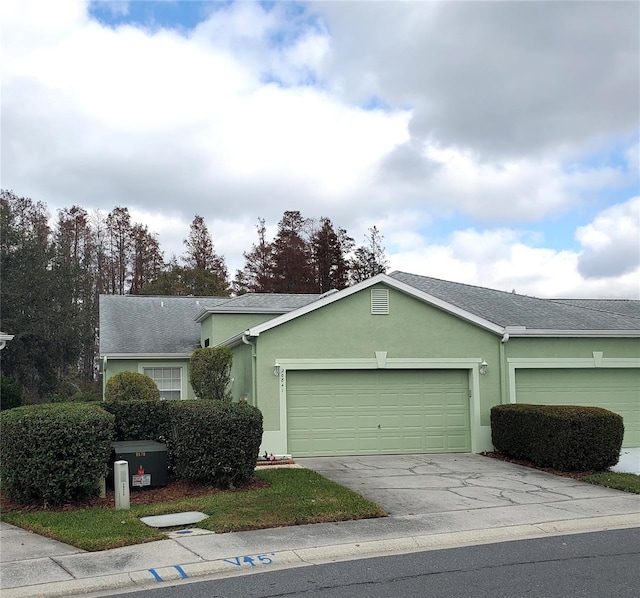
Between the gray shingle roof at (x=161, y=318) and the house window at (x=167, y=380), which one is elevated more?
the gray shingle roof at (x=161, y=318)

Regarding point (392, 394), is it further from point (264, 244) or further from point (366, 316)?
point (264, 244)

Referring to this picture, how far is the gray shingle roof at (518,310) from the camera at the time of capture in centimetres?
1912

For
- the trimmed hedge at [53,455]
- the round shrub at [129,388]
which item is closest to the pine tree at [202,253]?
the round shrub at [129,388]

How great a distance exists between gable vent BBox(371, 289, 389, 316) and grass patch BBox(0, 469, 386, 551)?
20.2 ft

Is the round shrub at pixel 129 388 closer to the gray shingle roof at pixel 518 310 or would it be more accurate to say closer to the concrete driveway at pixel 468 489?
the concrete driveway at pixel 468 489

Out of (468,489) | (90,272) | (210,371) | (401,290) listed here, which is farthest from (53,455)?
(90,272)

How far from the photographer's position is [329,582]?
7.37 meters

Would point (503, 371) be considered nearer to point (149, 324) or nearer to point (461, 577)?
point (461, 577)

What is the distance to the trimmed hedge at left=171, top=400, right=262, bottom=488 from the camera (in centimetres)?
1211

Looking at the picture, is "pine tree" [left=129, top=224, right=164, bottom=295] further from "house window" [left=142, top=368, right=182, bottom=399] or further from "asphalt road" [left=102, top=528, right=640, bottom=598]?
"asphalt road" [left=102, top=528, right=640, bottom=598]

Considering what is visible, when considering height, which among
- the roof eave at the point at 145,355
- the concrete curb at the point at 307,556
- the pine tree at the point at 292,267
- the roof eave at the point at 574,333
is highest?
the pine tree at the point at 292,267

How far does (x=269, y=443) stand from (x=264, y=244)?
3792cm

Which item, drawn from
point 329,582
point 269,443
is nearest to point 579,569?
point 329,582

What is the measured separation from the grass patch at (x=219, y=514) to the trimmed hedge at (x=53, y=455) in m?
0.40
